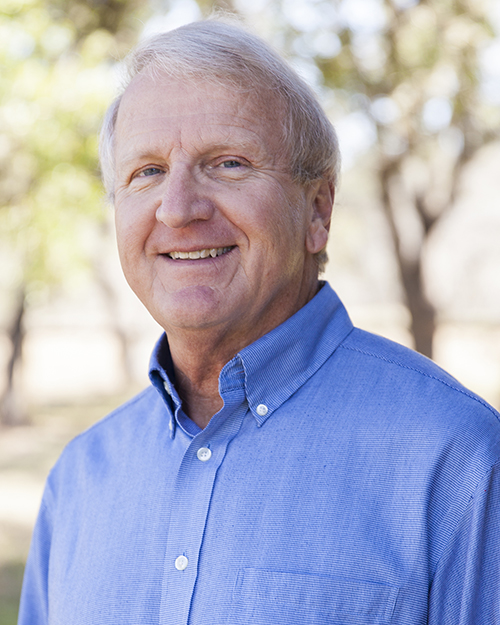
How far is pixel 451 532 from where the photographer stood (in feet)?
4.84

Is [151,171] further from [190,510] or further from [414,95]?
[414,95]

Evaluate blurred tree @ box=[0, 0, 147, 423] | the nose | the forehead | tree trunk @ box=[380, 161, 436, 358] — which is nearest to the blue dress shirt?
the nose

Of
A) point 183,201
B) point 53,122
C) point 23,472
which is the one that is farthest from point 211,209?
point 23,472

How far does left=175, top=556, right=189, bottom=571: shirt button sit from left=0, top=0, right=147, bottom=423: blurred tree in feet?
18.4

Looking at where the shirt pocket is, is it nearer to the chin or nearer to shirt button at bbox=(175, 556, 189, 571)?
shirt button at bbox=(175, 556, 189, 571)

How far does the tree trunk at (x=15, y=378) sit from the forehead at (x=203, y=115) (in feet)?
34.5

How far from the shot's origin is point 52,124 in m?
7.10

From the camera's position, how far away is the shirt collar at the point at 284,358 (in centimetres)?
172

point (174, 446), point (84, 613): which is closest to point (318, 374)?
point (174, 446)

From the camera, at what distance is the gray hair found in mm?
1776

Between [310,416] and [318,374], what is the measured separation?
0.45ft

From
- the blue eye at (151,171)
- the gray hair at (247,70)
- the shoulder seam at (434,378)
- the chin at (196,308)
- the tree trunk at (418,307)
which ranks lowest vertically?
the shoulder seam at (434,378)

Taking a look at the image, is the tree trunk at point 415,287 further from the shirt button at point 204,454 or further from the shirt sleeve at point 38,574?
the shirt button at point 204,454

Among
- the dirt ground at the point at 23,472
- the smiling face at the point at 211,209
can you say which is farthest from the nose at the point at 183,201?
the dirt ground at the point at 23,472
